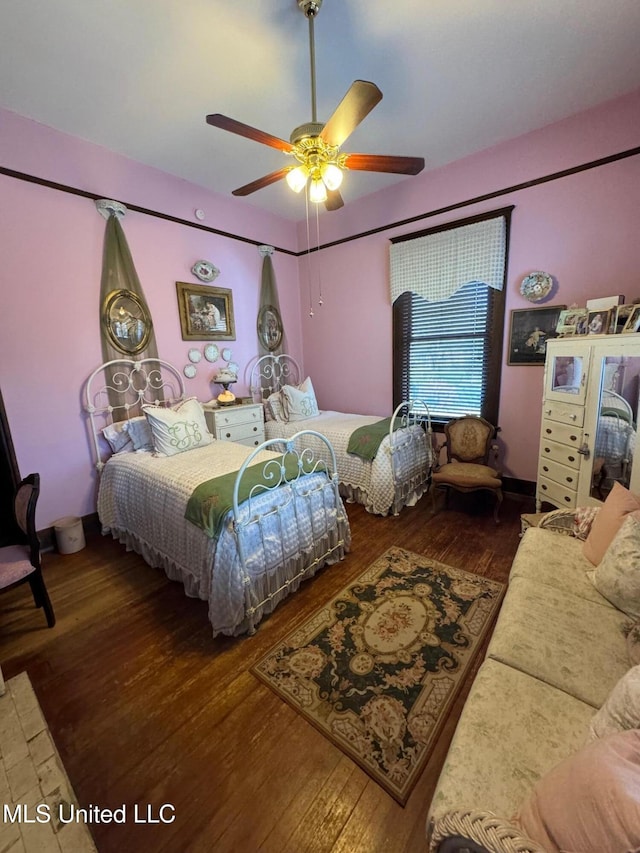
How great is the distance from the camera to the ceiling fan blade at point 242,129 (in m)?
1.64

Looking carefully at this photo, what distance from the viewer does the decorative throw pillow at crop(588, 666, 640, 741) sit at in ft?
2.70

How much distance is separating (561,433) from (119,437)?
140 inches

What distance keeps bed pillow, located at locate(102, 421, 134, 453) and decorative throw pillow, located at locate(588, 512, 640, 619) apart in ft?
10.8

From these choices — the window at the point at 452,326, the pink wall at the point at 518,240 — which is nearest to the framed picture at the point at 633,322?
the pink wall at the point at 518,240

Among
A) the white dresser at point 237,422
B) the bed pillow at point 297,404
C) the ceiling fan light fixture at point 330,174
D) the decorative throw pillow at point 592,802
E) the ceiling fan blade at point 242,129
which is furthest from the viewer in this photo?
→ the bed pillow at point 297,404

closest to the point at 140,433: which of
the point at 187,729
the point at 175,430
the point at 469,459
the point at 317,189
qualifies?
the point at 175,430

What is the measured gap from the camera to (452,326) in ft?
12.1

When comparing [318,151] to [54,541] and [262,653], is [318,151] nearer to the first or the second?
[262,653]

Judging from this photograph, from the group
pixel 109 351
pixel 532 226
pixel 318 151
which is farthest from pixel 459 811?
pixel 532 226

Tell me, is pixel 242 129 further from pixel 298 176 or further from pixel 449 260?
pixel 449 260

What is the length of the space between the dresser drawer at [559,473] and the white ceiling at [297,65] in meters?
2.63

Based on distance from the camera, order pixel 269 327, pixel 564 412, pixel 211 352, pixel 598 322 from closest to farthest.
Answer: pixel 598 322 < pixel 564 412 < pixel 211 352 < pixel 269 327

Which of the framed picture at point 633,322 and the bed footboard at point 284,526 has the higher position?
the framed picture at point 633,322

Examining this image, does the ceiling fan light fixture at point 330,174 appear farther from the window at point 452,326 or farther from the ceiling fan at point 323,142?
the window at point 452,326
